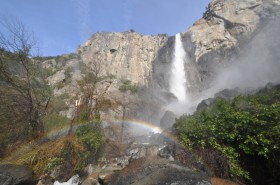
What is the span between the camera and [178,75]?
5306cm

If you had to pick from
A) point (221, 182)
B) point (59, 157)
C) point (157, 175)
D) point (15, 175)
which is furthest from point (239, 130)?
point (15, 175)

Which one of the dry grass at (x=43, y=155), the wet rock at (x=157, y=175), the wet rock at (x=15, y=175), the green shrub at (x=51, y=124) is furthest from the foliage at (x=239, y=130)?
the green shrub at (x=51, y=124)

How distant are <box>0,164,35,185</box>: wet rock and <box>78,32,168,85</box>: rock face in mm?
48180

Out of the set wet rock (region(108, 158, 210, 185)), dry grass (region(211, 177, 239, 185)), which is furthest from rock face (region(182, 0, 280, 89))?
wet rock (region(108, 158, 210, 185))

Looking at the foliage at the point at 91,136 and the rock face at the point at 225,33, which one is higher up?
the rock face at the point at 225,33

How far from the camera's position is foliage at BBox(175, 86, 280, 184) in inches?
399

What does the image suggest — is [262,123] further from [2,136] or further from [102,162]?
[2,136]

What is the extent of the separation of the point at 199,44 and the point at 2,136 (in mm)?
47758

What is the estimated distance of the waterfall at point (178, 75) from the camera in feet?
165

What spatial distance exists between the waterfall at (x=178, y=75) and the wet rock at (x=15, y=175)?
128 feet

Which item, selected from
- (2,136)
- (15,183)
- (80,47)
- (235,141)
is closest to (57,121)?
(2,136)

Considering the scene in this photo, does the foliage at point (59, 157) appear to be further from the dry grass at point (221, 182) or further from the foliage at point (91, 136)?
the dry grass at point (221, 182)

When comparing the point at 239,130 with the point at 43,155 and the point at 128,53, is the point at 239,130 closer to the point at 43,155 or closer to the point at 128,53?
the point at 43,155

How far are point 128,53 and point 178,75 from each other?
50.5ft
